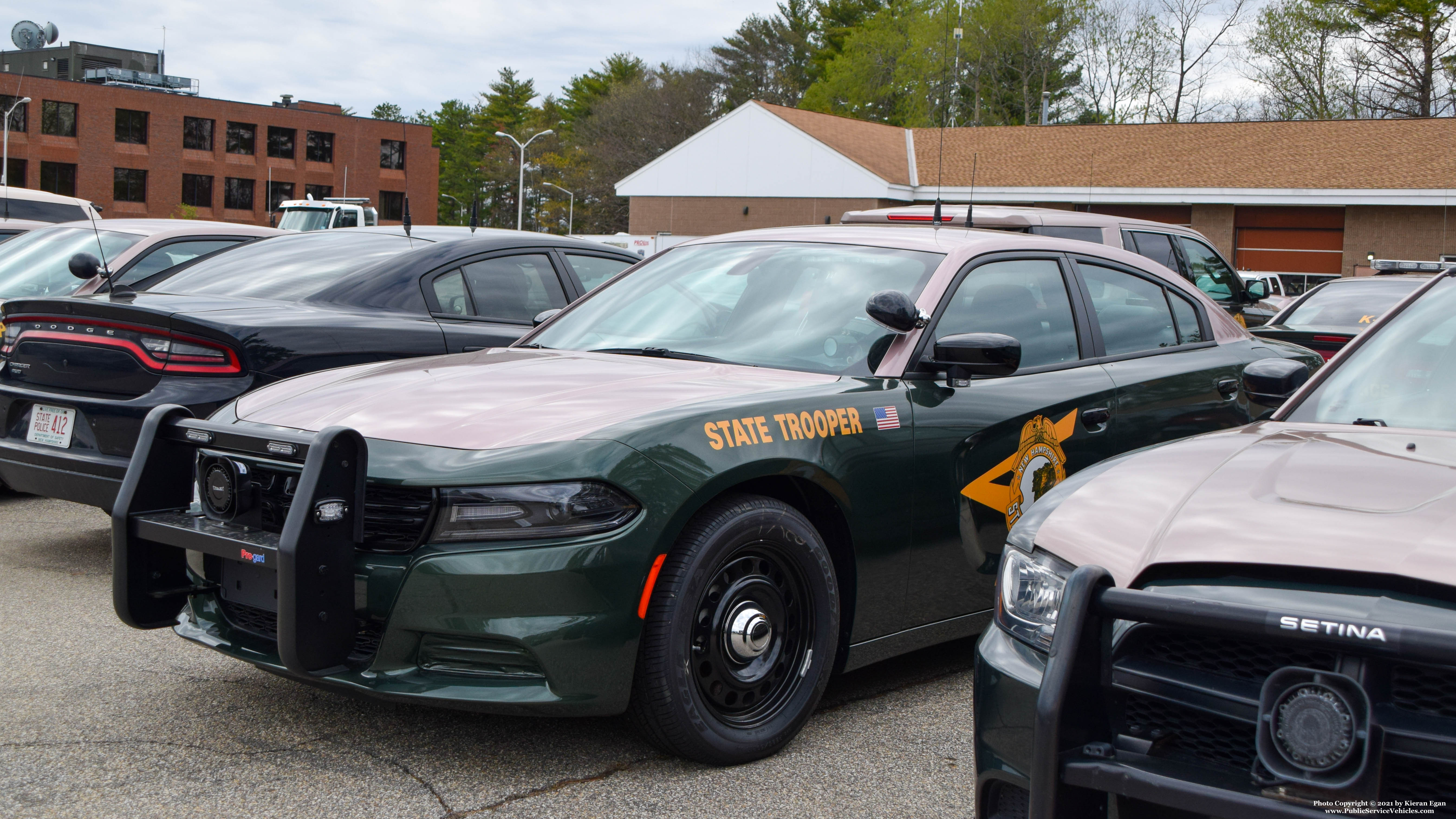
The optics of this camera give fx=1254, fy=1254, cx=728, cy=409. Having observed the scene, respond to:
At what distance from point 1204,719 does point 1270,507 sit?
1.55 feet

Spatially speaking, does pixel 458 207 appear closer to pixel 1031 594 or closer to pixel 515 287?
pixel 515 287

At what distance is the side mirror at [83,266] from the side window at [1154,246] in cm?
733

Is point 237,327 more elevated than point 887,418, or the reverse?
point 237,327

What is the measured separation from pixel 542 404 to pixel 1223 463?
180 centimetres

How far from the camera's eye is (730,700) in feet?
11.6

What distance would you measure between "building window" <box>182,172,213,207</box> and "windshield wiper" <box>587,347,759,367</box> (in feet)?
241

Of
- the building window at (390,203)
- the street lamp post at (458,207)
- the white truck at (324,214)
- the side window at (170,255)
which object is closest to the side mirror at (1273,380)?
the side window at (170,255)

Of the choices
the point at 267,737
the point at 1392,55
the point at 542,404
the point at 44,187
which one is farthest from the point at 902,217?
the point at 44,187

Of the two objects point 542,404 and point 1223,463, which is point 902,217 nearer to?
point 542,404

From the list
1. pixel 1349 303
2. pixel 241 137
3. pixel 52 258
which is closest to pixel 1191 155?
pixel 1349 303

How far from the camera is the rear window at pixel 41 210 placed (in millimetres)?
13336

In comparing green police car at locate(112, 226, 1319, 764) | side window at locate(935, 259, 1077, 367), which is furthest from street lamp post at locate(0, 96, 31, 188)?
side window at locate(935, 259, 1077, 367)

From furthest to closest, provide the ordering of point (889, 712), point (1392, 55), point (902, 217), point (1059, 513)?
point (1392, 55)
point (902, 217)
point (889, 712)
point (1059, 513)

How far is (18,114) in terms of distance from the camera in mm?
66062
